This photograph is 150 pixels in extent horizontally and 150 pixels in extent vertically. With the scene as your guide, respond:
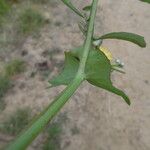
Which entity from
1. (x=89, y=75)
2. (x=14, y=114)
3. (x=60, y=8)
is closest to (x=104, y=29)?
(x=60, y=8)

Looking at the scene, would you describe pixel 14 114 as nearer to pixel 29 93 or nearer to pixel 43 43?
pixel 29 93

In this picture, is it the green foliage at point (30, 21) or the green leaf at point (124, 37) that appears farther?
the green foliage at point (30, 21)

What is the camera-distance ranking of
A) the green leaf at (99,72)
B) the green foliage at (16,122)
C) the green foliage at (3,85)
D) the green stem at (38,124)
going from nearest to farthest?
the green stem at (38,124) → the green leaf at (99,72) → the green foliage at (16,122) → the green foliage at (3,85)

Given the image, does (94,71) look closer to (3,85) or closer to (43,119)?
(43,119)

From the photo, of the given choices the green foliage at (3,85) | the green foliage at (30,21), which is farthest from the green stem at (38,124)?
the green foliage at (30,21)

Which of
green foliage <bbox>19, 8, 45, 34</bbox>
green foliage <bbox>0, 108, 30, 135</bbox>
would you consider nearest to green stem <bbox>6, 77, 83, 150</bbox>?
green foliage <bbox>0, 108, 30, 135</bbox>

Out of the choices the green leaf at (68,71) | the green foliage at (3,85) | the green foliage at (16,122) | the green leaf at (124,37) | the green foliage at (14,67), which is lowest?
the green foliage at (16,122)

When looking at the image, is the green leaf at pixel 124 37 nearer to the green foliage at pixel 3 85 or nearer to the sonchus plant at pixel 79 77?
the sonchus plant at pixel 79 77

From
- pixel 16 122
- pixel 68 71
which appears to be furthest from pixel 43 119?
pixel 16 122
